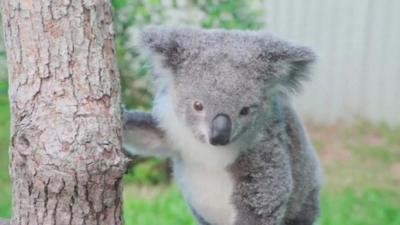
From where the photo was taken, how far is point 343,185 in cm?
580

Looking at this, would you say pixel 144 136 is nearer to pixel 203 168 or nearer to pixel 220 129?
pixel 203 168

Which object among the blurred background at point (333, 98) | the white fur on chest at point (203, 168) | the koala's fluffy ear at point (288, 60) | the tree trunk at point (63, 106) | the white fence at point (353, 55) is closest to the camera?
the tree trunk at point (63, 106)

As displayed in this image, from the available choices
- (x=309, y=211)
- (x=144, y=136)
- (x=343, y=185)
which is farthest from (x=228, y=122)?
(x=343, y=185)

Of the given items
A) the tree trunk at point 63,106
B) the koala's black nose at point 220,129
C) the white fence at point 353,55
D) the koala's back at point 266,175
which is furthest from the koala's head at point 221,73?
the white fence at point 353,55

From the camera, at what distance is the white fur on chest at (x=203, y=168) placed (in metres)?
2.56

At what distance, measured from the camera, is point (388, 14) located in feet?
24.2

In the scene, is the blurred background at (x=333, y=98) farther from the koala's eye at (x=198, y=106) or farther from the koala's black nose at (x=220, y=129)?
the koala's black nose at (x=220, y=129)

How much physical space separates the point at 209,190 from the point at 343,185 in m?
3.33

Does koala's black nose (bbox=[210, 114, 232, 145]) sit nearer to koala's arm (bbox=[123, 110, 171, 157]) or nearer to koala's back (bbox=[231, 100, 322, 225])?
koala's back (bbox=[231, 100, 322, 225])

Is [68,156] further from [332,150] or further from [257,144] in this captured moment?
[332,150]

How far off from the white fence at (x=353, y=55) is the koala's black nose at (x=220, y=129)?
513 centimetres

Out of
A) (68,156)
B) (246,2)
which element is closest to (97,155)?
(68,156)

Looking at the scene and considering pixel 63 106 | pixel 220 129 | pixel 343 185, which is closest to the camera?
pixel 63 106

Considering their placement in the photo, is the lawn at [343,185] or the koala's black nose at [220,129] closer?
the koala's black nose at [220,129]
